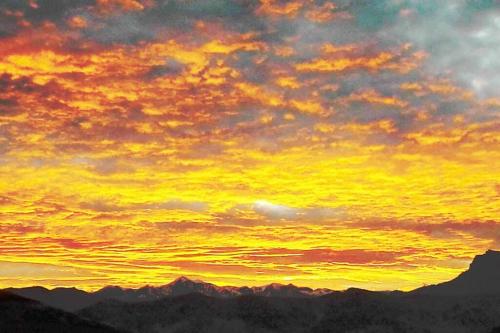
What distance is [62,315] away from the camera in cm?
19450

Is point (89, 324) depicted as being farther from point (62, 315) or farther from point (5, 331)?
point (5, 331)

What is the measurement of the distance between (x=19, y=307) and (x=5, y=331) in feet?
65.9

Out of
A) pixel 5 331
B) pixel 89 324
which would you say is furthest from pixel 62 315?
pixel 5 331

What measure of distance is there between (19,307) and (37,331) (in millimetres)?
16693

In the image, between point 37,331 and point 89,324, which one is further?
point 89,324

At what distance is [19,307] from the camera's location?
192m

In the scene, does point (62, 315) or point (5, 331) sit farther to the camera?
point (62, 315)

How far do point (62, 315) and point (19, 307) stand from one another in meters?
11.9

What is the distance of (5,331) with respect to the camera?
172 m

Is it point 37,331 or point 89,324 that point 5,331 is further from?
point 89,324

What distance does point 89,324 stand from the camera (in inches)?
7731

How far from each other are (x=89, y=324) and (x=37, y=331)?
20484 mm

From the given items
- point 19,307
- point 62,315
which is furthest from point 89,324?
point 19,307

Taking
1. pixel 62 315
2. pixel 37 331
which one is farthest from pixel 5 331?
pixel 62 315
